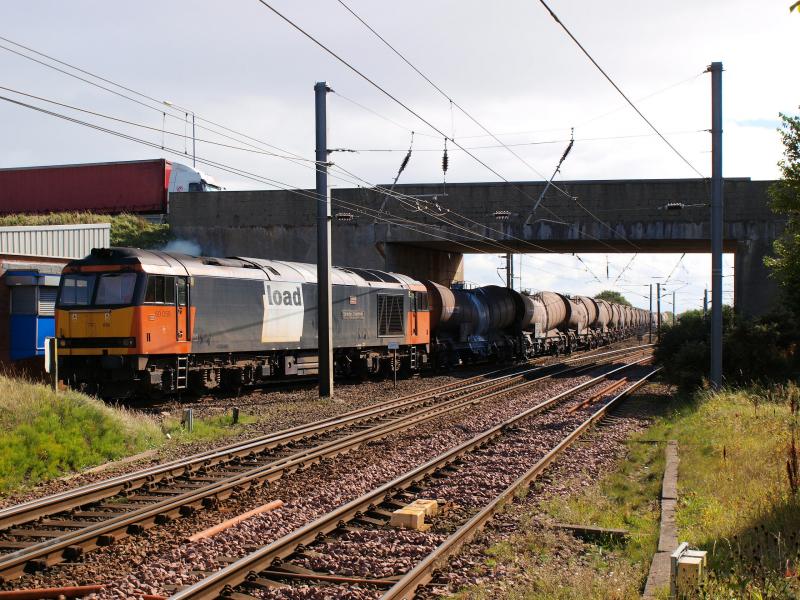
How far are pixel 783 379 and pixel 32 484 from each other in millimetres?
18367

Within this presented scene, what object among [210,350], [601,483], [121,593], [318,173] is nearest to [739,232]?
[318,173]

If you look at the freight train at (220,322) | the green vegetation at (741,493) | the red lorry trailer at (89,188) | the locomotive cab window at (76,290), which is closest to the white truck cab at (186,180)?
the red lorry trailer at (89,188)

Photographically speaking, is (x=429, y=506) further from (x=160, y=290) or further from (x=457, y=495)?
(x=160, y=290)

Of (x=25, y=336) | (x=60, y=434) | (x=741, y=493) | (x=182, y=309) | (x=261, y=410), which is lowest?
(x=261, y=410)

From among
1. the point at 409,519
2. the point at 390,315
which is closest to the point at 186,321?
the point at 390,315

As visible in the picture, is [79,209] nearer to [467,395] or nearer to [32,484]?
[467,395]

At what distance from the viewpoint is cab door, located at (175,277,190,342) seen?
19.4 meters

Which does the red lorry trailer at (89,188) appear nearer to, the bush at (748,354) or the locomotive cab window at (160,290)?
the locomotive cab window at (160,290)

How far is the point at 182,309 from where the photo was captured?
1956cm

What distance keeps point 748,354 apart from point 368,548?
18.0 meters

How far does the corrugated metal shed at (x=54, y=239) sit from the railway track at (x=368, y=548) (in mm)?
23261

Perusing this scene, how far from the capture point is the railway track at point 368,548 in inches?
274

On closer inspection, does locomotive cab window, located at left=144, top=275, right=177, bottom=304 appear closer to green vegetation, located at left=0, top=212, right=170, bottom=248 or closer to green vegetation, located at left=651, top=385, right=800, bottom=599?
green vegetation, located at left=651, top=385, right=800, bottom=599

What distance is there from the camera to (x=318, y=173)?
21.6m
